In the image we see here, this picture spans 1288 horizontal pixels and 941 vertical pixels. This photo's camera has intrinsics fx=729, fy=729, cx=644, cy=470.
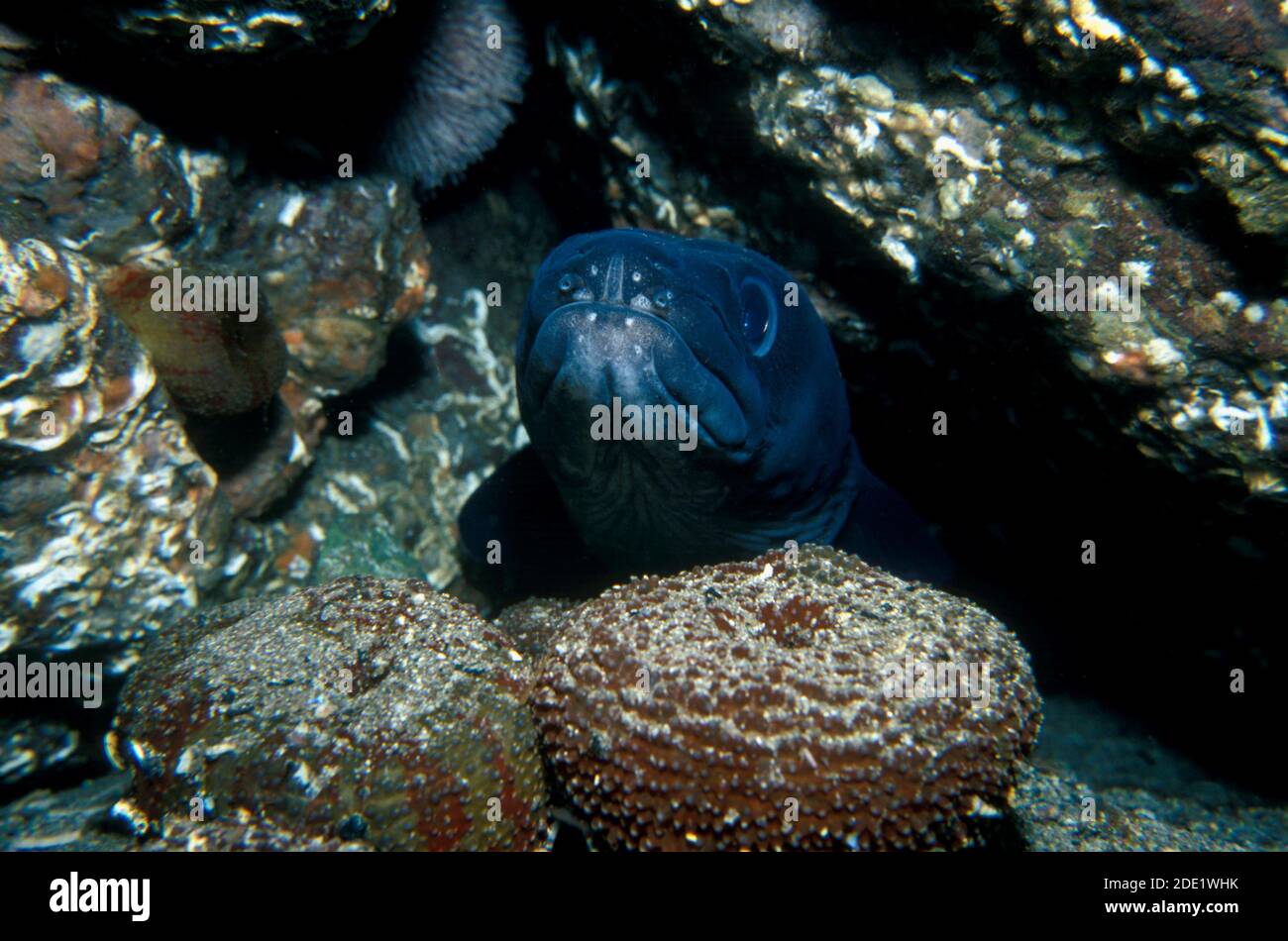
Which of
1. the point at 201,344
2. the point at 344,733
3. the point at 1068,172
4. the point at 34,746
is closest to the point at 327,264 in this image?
the point at 201,344

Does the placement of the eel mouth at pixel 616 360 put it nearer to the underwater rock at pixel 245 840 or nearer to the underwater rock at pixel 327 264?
the underwater rock at pixel 245 840

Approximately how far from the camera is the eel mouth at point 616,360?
2.25 metres

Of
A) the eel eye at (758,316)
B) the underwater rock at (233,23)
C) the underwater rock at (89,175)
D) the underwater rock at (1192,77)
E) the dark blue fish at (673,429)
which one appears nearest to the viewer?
the underwater rock at (1192,77)

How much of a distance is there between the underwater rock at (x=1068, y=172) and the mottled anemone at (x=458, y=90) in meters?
0.80

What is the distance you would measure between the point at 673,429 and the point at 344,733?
131 centimetres

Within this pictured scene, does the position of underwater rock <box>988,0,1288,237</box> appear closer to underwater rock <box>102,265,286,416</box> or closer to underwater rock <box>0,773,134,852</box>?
underwater rock <box>102,265,286,416</box>

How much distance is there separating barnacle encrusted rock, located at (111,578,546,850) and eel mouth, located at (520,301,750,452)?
2.85 feet

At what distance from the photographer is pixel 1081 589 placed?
4.27m

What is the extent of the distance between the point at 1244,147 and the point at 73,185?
4.06m

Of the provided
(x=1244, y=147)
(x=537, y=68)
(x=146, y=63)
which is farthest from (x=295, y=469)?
(x=1244, y=147)

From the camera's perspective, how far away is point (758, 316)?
2.87 m

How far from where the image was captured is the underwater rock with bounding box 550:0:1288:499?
7.65ft

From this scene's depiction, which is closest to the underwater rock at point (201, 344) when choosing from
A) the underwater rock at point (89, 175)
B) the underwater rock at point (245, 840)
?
the underwater rock at point (89, 175)

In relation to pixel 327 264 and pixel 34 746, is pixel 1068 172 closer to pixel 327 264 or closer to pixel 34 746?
pixel 327 264
